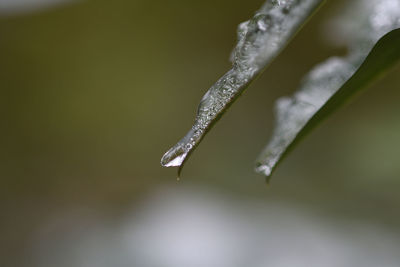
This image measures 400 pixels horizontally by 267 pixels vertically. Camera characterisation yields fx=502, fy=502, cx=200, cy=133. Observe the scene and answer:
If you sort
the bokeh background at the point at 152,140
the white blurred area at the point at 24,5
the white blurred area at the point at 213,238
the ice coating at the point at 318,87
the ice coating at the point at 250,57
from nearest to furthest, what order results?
the ice coating at the point at 250,57 < the ice coating at the point at 318,87 < the white blurred area at the point at 213,238 < the bokeh background at the point at 152,140 < the white blurred area at the point at 24,5

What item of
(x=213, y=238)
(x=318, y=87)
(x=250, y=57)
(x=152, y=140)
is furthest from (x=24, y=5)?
(x=250, y=57)

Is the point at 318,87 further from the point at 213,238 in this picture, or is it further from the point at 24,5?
the point at 24,5

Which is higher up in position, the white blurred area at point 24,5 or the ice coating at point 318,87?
the ice coating at point 318,87

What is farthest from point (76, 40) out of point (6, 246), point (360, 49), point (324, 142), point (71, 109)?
point (360, 49)

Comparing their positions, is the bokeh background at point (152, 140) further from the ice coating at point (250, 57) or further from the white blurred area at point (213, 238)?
the ice coating at point (250, 57)

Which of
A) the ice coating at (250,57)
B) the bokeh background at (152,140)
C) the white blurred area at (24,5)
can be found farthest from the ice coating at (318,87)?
the white blurred area at (24,5)

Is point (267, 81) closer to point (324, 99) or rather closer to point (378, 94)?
point (378, 94)
